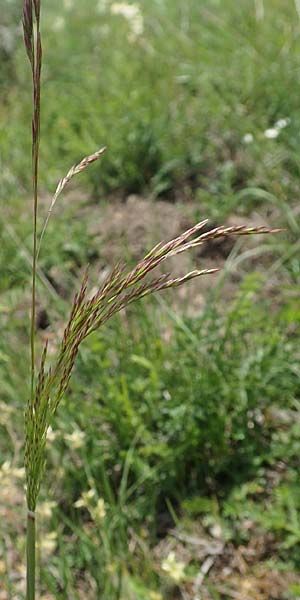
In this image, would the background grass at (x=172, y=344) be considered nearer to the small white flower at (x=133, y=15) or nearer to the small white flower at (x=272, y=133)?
the small white flower at (x=272, y=133)

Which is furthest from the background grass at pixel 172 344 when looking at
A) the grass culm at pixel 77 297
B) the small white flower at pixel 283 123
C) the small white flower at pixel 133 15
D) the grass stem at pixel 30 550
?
the grass culm at pixel 77 297

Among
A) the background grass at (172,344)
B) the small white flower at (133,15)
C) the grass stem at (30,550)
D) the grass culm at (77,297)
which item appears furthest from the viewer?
the small white flower at (133,15)

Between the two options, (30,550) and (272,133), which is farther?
(272,133)

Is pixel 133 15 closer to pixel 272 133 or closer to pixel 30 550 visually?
pixel 272 133

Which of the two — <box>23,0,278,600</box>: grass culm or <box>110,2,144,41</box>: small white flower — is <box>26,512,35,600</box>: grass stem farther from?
<box>110,2,144,41</box>: small white flower

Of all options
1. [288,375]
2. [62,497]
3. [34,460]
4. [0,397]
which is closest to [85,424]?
[62,497]

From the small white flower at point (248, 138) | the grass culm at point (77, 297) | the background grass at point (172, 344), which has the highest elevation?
the grass culm at point (77, 297)

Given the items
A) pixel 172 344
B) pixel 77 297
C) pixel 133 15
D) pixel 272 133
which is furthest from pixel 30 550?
pixel 133 15

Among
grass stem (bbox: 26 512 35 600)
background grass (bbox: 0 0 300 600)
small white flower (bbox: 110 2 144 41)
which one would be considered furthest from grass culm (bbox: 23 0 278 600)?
small white flower (bbox: 110 2 144 41)

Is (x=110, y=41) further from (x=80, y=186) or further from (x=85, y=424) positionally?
(x=85, y=424)
